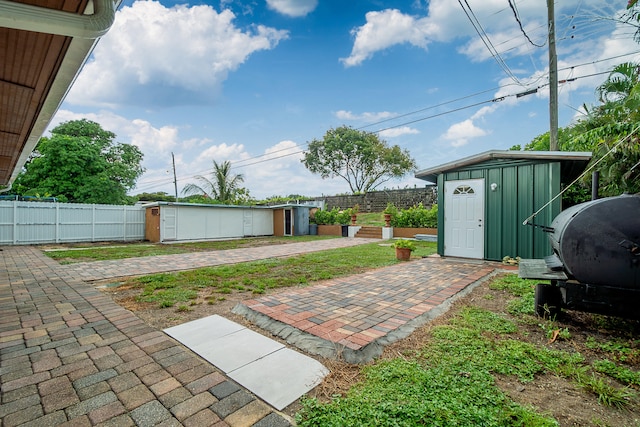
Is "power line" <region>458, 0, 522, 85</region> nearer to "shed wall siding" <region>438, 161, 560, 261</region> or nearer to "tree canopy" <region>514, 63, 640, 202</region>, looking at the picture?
"tree canopy" <region>514, 63, 640, 202</region>

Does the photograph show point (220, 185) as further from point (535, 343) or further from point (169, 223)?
point (535, 343)

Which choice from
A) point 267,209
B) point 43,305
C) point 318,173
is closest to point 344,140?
point 318,173

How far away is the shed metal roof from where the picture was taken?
542 centimetres

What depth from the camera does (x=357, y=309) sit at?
319 centimetres

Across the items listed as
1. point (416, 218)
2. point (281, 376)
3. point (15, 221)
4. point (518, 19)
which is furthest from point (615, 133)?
point (15, 221)

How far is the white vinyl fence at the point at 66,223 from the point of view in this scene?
11.0 m

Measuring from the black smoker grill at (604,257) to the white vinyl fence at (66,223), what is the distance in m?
16.9

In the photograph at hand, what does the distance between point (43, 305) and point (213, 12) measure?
8290 mm

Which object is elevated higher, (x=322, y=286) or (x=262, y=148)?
(x=262, y=148)

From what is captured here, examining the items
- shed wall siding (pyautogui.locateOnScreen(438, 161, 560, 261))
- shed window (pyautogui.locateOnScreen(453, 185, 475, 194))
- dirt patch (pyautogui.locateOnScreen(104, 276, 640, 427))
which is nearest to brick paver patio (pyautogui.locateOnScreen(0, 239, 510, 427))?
dirt patch (pyautogui.locateOnScreen(104, 276, 640, 427))

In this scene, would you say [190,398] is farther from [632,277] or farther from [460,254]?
[460,254]

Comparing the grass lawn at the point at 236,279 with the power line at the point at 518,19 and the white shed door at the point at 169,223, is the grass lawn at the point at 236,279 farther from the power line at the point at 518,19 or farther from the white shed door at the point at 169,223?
the white shed door at the point at 169,223

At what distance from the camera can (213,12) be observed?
7797 millimetres

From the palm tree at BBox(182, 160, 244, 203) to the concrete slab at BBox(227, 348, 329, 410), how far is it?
60.0 feet
